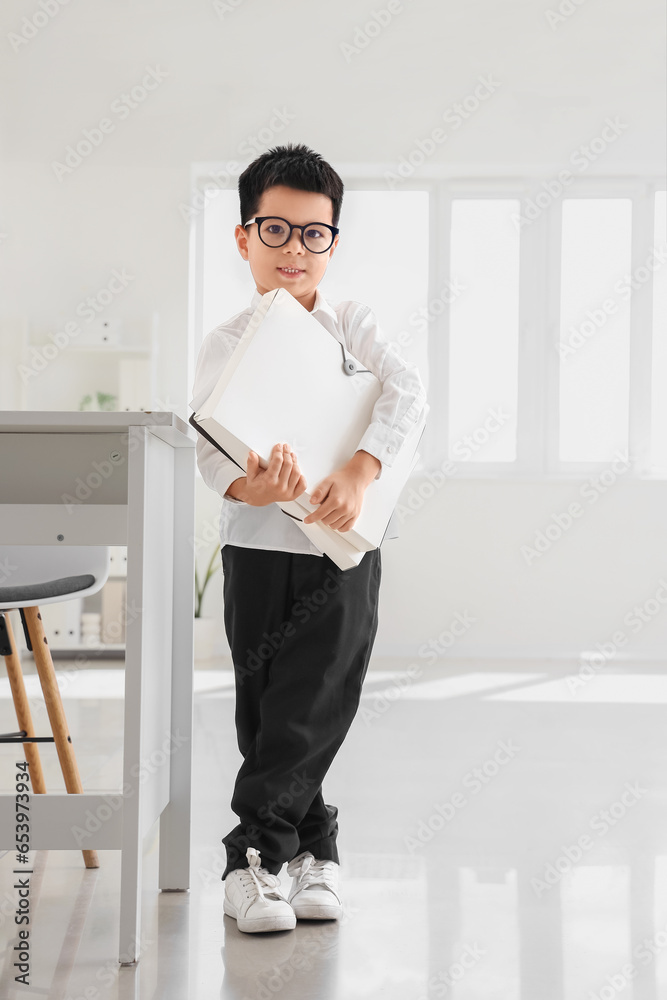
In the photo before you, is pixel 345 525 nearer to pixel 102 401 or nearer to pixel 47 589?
pixel 47 589

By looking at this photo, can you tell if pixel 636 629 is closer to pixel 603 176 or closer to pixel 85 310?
pixel 603 176

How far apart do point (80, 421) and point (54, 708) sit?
620 mm

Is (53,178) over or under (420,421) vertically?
over

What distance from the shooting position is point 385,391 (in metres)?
1.26

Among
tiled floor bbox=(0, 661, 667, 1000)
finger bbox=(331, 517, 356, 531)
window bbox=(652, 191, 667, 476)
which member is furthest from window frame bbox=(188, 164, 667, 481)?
finger bbox=(331, 517, 356, 531)

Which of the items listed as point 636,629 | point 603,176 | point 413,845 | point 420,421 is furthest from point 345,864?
point 603,176

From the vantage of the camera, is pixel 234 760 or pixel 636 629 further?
pixel 636 629

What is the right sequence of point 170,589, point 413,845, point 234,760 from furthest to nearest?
point 234,760, point 413,845, point 170,589

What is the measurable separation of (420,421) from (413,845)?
2.74ft

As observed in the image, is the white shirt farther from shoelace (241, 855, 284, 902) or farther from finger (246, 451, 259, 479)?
shoelace (241, 855, 284, 902)

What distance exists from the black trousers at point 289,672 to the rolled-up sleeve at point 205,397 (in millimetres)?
138

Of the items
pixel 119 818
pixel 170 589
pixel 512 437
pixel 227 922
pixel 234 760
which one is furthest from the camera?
pixel 512 437

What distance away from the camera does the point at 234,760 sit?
7.53ft

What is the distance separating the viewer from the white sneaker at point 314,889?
128cm
